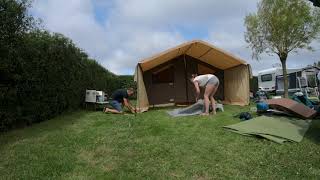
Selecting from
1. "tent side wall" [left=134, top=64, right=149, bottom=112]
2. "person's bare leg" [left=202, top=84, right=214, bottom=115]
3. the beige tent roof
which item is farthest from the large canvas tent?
"person's bare leg" [left=202, top=84, right=214, bottom=115]

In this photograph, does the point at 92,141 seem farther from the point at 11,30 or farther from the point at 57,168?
the point at 11,30

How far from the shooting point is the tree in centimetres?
2255

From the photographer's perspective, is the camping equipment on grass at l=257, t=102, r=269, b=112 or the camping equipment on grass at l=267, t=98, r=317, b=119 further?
the camping equipment on grass at l=257, t=102, r=269, b=112

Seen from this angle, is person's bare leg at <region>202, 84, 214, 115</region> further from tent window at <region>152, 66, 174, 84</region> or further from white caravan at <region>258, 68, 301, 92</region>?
white caravan at <region>258, 68, 301, 92</region>

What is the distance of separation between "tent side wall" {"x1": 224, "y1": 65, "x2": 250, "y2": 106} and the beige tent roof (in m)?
0.25

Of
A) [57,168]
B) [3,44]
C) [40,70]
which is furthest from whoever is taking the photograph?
[40,70]

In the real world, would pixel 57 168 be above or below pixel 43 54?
below

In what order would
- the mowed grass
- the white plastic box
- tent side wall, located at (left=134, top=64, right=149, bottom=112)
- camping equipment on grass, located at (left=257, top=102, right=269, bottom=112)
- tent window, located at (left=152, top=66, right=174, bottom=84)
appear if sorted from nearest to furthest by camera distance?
the mowed grass
camping equipment on grass, located at (left=257, top=102, right=269, bottom=112)
tent side wall, located at (left=134, top=64, right=149, bottom=112)
the white plastic box
tent window, located at (left=152, top=66, right=174, bottom=84)

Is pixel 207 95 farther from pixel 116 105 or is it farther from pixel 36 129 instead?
pixel 36 129

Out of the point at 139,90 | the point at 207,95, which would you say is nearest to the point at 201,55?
the point at 139,90

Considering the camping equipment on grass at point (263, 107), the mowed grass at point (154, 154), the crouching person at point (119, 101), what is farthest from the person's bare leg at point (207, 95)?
the crouching person at point (119, 101)

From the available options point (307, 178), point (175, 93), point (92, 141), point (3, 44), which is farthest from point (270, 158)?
point (175, 93)

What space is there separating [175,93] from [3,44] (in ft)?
33.0

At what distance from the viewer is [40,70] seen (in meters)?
9.62
